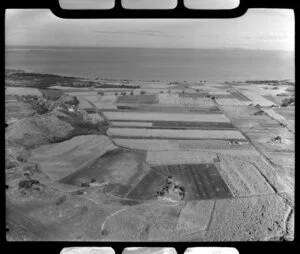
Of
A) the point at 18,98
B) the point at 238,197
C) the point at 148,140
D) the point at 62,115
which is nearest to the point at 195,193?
the point at 238,197

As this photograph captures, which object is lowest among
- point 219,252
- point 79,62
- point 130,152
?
point 219,252

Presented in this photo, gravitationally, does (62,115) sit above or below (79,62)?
below

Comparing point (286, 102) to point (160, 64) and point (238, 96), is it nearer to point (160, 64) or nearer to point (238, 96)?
point (238, 96)

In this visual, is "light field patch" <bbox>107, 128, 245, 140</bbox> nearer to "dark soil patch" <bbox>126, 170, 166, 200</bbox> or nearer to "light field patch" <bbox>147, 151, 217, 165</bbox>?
"light field patch" <bbox>147, 151, 217, 165</bbox>

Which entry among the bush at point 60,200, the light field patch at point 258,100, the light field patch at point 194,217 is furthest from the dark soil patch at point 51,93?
the light field patch at point 258,100

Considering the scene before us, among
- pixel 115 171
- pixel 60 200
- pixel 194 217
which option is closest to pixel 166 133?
pixel 115 171

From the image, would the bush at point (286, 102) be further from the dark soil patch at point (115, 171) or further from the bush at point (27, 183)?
the bush at point (27, 183)

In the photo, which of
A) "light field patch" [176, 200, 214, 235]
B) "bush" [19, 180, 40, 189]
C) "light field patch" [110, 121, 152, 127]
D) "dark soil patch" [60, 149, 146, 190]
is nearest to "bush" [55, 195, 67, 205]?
"dark soil patch" [60, 149, 146, 190]

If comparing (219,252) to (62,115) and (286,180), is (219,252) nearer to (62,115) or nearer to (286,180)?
(286,180)
